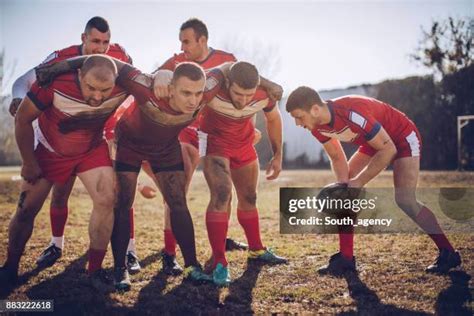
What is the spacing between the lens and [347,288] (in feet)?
10.9

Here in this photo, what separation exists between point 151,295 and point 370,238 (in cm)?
278

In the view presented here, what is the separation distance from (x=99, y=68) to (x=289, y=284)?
2131 millimetres

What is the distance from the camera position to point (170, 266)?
3926mm

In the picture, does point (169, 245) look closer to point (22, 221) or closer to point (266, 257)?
point (266, 257)

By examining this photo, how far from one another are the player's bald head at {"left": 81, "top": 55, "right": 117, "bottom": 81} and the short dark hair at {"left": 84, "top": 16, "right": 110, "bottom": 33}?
1380 millimetres

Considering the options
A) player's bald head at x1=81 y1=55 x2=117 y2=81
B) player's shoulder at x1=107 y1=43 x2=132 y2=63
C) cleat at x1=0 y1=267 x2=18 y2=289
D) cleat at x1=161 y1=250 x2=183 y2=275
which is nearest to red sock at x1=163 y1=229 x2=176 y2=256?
cleat at x1=161 y1=250 x2=183 y2=275

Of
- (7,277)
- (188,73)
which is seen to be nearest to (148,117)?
(188,73)

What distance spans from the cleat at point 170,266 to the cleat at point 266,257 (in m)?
0.75

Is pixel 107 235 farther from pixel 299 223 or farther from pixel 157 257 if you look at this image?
pixel 299 223

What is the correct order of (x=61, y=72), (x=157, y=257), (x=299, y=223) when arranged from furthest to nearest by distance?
(x=299, y=223)
(x=157, y=257)
(x=61, y=72)

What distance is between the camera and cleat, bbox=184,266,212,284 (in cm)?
341

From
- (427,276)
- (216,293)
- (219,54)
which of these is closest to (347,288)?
(427,276)

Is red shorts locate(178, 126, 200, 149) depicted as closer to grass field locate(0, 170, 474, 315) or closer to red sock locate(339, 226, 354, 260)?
grass field locate(0, 170, 474, 315)

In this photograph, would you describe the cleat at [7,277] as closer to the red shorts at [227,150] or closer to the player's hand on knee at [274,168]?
the red shorts at [227,150]
